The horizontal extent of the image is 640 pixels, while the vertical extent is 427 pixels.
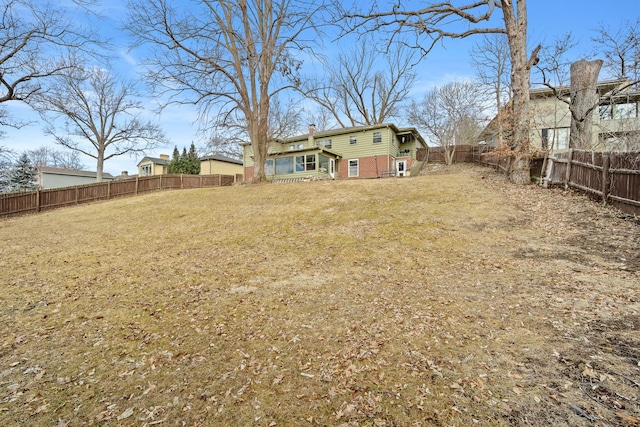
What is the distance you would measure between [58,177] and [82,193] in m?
22.9

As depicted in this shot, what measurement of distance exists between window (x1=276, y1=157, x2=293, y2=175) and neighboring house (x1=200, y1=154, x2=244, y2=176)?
13181 millimetres

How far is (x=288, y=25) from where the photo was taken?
1596 centimetres

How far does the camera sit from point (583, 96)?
11.5 meters

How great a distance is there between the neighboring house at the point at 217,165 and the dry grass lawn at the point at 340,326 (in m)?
29.5

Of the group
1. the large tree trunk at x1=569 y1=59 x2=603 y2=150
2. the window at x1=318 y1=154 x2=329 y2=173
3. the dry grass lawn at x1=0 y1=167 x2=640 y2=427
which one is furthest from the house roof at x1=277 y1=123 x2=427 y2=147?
the dry grass lawn at x1=0 y1=167 x2=640 y2=427

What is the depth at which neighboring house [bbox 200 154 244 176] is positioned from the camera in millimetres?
36078

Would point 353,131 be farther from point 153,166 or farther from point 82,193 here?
point 153,166

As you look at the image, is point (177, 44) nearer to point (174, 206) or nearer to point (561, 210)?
point (174, 206)

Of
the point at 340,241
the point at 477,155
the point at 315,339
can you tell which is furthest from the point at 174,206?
the point at 477,155

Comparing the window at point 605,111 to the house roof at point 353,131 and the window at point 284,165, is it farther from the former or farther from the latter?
the window at point 284,165

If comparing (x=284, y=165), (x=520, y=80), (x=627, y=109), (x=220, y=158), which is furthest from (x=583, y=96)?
(x=220, y=158)

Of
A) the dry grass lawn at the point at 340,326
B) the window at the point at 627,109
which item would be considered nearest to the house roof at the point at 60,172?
the dry grass lawn at the point at 340,326

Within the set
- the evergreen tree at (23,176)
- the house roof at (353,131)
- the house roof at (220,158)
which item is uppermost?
the house roof at (353,131)

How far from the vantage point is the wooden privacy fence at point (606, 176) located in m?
6.59
